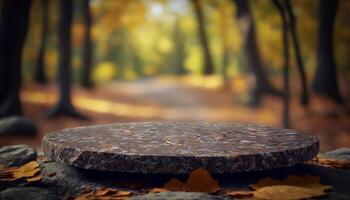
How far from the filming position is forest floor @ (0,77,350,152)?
1101 centimetres

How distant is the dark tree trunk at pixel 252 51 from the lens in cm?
1420

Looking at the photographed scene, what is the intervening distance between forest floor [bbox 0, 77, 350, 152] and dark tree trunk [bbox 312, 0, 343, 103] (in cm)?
50

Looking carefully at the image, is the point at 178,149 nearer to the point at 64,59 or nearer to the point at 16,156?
the point at 16,156

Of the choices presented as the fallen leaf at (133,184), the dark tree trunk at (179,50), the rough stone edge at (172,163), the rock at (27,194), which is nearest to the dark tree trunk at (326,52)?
the rough stone edge at (172,163)

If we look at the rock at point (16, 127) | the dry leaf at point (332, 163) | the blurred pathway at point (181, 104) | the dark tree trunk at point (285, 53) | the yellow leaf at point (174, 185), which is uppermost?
the dark tree trunk at point (285, 53)

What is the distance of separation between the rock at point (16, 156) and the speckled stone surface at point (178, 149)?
0.97 ft

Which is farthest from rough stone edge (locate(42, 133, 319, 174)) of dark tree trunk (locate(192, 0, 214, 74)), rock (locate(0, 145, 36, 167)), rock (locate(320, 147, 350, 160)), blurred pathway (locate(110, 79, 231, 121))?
dark tree trunk (locate(192, 0, 214, 74))

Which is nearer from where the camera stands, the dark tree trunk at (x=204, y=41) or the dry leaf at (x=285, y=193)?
the dry leaf at (x=285, y=193)

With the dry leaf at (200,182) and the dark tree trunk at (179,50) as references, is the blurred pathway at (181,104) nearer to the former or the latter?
the dry leaf at (200,182)

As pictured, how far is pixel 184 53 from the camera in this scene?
140ft

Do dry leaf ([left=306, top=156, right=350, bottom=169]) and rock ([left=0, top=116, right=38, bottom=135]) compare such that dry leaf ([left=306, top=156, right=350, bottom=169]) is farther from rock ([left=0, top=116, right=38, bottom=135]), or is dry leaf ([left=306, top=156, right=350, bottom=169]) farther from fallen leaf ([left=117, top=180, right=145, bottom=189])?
rock ([left=0, top=116, right=38, bottom=135])

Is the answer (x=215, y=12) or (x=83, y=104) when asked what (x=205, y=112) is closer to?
(x=83, y=104)

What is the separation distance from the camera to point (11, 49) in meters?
9.74

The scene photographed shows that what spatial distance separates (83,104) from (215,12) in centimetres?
1112
